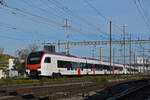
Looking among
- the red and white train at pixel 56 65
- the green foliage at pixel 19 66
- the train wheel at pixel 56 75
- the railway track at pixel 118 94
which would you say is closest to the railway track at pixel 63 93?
the railway track at pixel 118 94

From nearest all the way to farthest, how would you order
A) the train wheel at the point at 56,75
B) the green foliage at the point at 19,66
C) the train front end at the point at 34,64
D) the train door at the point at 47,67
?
1. the train front end at the point at 34,64
2. the train door at the point at 47,67
3. the train wheel at the point at 56,75
4. the green foliage at the point at 19,66

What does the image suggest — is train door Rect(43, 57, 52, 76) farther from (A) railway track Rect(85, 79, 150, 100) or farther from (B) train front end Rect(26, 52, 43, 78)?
(A) railway track Rect(85, 79, 150, 100)

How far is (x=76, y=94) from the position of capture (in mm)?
14016

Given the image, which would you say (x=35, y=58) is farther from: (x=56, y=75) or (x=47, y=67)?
(x=56, y=75)

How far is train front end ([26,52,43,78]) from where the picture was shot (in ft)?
89.1

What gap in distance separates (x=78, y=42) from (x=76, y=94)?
45.4 metres

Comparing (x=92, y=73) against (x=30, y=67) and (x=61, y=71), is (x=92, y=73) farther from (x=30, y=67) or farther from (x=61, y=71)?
(x=30, y=67)

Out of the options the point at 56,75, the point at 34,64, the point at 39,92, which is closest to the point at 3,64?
the point at 56,75

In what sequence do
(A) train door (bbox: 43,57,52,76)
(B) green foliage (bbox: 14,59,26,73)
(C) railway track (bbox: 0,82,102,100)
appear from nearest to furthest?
(C) railway track (bbox: 0,82,102,100) → (A) train door (bbox: 43,57,52,76) → (B) green foliage (bbox: 14,59,26,73)

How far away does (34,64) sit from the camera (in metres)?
27.6

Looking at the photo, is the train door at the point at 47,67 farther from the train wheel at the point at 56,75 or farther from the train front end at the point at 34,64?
the train wheel at the point at 56,75

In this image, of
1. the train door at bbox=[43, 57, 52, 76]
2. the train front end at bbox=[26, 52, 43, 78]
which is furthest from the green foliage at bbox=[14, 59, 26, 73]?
the train door at bbox=[43, 57, 52, 76]

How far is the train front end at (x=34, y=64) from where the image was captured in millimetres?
27172

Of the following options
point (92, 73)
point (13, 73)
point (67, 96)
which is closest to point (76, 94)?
point (67, 96)
